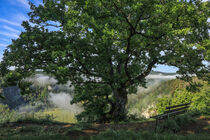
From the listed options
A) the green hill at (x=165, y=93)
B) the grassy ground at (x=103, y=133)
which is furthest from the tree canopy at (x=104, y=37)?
the green hill at (x=165, y=93)

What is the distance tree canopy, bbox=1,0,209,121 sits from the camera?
9.30 metres

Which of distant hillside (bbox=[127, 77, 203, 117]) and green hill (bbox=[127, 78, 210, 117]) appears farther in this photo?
distant hillside (bbox=[127, 77, 203, 117])

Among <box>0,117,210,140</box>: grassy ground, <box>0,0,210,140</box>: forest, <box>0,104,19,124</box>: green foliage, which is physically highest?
<box>0,0,210,140</box>: forest

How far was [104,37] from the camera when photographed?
8570 millimetres

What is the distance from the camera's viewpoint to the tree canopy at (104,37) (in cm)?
930

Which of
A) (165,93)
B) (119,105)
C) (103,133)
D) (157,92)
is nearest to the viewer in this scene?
(103,133)

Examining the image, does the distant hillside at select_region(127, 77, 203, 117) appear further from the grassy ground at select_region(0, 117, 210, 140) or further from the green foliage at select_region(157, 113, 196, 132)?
the grassy ground at select_region(0, 117, 210, 140)

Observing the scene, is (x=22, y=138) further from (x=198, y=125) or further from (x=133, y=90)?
(x=133, y=90)

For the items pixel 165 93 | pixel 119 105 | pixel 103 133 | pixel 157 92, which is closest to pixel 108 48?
pixel 103 133

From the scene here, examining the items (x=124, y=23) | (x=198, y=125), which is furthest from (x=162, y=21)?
(x=198, y=125)

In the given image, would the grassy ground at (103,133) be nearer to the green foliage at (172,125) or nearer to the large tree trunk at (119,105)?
the green foliage at (172,125)

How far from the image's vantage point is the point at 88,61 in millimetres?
10703

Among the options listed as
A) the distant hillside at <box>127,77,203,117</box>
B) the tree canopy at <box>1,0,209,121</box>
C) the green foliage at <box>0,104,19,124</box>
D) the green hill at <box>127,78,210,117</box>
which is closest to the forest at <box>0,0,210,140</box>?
the tree canopy at <box>1,0,209,121</box>

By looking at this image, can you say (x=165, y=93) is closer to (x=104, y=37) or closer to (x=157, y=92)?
(x=157, y=92)
